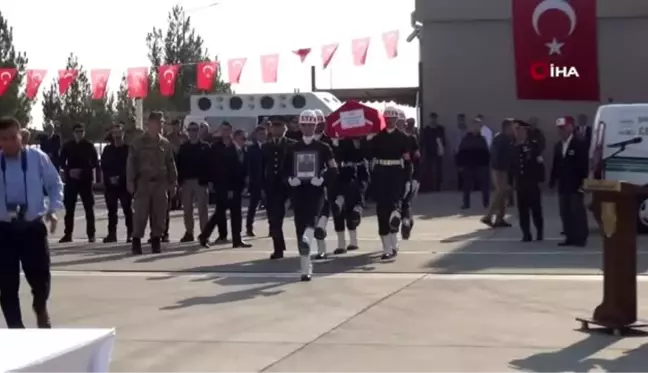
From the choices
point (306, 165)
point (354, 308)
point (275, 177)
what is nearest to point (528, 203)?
point (275, 177)

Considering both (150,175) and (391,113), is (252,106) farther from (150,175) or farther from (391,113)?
(391,113)

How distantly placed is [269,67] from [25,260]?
2305 centimetres

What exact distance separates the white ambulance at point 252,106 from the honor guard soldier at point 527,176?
36.3 ft

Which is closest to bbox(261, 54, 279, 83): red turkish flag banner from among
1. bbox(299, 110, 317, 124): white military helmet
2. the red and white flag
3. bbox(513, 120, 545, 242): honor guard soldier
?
the red and white flag

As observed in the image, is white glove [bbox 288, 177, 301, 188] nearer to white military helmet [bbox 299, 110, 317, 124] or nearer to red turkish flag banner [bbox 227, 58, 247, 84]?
white military helmet [bbox 299, 110, 317, 124]

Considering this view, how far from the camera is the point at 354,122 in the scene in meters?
15.9

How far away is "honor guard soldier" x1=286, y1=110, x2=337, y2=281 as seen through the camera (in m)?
13.5

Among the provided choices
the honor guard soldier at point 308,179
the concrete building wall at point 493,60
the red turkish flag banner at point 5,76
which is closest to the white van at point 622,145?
the honor guard soldier at point 308,179

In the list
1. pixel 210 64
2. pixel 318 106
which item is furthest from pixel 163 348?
pixel 210 64

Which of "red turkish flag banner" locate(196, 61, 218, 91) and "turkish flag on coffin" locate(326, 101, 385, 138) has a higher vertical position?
"red turkish flag banner" locate(196, 61, 218, 91)

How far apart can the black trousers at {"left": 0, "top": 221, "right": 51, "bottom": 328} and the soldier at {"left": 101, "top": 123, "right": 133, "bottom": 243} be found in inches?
335

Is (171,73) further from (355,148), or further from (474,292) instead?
(474,292)

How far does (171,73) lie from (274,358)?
25.2m

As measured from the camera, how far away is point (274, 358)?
9.15m
